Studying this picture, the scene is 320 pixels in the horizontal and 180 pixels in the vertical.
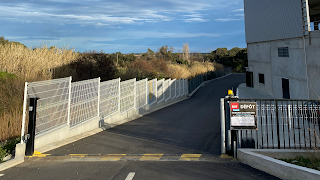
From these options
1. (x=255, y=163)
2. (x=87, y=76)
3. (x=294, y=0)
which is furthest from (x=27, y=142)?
(x=294, y=0)

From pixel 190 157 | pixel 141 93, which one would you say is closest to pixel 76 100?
pixel 190 157

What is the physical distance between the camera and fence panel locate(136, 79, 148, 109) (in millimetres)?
15930

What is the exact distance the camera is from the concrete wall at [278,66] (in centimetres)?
1752

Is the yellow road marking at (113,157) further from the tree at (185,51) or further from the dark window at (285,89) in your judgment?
the tree at (185,51)

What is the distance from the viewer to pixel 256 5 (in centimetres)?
2600

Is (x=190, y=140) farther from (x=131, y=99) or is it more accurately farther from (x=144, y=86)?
(x=144, y=86)

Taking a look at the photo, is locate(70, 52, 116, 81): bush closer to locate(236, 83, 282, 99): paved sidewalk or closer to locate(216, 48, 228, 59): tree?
locate(236, 83, 282, 99): paved sidewalk

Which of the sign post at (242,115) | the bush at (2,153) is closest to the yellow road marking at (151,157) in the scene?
the sign post at (242,115)

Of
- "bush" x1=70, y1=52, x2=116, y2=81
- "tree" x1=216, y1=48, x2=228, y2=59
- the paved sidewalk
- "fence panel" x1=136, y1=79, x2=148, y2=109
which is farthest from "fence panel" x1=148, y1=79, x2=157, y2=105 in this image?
"tree" x1=216, y1=48, x2=228, y2=59

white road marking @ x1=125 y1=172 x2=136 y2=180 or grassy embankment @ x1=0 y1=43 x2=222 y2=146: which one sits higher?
grassy embankment @ x1=0 y1=43 x2=222 y2=146

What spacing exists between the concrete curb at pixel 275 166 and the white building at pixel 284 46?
34.9ft

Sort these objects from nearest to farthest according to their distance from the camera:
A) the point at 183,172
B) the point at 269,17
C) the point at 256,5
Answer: the point at 183,172 < the point at 269,17 < the point at 256,5

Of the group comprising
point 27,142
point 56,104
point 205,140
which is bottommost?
point 205,140

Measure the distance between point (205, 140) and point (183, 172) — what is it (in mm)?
3285
